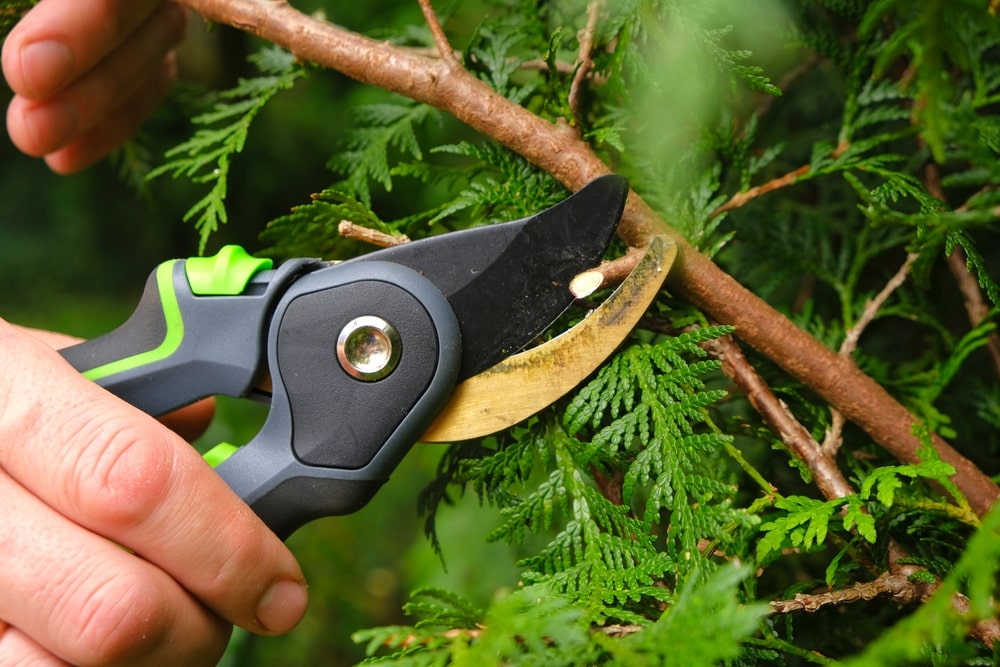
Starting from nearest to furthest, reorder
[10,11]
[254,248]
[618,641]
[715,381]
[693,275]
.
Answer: [618,641] → [693,275] → [715,381] → [10,11] → [254,248]

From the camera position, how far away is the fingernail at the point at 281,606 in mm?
963

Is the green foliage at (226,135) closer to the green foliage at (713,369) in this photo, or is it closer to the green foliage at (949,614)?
the green foliage at (713,369)

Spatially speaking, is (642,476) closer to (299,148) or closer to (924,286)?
(924,286)

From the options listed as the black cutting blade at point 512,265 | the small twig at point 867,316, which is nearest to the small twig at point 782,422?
the small twig at point 867,316

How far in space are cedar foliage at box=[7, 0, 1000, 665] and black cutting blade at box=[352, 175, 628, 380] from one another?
0.11m

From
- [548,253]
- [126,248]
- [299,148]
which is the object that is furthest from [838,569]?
[126,248]

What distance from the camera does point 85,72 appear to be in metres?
1.42

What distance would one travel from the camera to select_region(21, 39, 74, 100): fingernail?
1265mm

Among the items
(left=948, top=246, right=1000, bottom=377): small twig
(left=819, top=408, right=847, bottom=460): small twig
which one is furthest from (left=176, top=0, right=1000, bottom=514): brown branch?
(left=948, top=246, right=1000, bottom=377): small twig

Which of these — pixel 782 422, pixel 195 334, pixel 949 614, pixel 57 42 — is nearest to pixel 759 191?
pixel 782 422

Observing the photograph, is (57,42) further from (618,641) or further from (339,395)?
(618,641)

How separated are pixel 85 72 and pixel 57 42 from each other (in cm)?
15

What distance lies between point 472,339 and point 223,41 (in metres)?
2.95

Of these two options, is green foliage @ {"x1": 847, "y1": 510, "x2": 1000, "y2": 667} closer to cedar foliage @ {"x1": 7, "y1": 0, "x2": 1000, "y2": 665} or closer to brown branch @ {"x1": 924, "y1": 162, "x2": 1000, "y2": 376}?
cedar foliage @ {"x1": 7, "y1": 0, "x2": 1000, "y2": 665}
